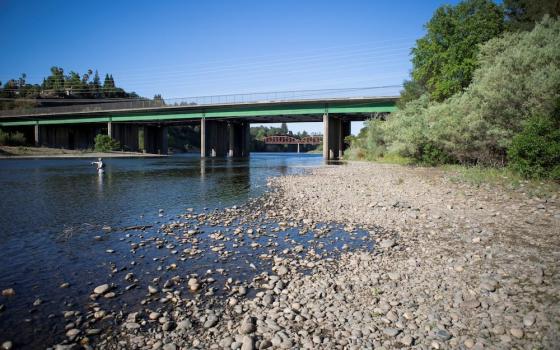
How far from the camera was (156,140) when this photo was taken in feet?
388

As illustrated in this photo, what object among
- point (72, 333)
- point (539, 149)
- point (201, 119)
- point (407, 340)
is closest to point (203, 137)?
point (201, 119)

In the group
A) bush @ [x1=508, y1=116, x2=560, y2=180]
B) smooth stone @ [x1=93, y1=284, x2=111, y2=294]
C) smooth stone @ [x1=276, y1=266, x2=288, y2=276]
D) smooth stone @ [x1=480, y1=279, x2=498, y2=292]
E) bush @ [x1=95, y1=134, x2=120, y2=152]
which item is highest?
bush @ [x1=95, y1=134, x2=120, y2=152]

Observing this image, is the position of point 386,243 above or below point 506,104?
below

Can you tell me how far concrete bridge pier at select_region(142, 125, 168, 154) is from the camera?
4552 inches

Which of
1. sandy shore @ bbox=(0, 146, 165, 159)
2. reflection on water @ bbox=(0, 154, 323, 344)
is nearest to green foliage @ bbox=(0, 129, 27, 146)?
sandy shore @ bbox=(0, 146, 165, 159)

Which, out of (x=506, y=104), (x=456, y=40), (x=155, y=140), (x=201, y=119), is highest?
(x=456, y=40)

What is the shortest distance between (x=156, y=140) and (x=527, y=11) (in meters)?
112

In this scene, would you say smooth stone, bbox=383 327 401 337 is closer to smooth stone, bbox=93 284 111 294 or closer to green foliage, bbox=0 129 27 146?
smooth stone, bbox=93 284 111 294

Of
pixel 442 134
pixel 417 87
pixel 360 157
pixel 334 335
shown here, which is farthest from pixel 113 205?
pixel 360 157

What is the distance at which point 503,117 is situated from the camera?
22.8m

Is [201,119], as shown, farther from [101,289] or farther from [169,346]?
[169,346]

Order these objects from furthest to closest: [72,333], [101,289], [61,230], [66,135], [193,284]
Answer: [66,135] < [61,230] < [193,284] < [101,289] < [72,333]

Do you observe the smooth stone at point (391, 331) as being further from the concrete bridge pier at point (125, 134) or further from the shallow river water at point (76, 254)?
the concrete bridge pier at point (125, 134)

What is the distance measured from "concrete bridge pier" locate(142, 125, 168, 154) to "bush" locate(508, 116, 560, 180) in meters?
115
